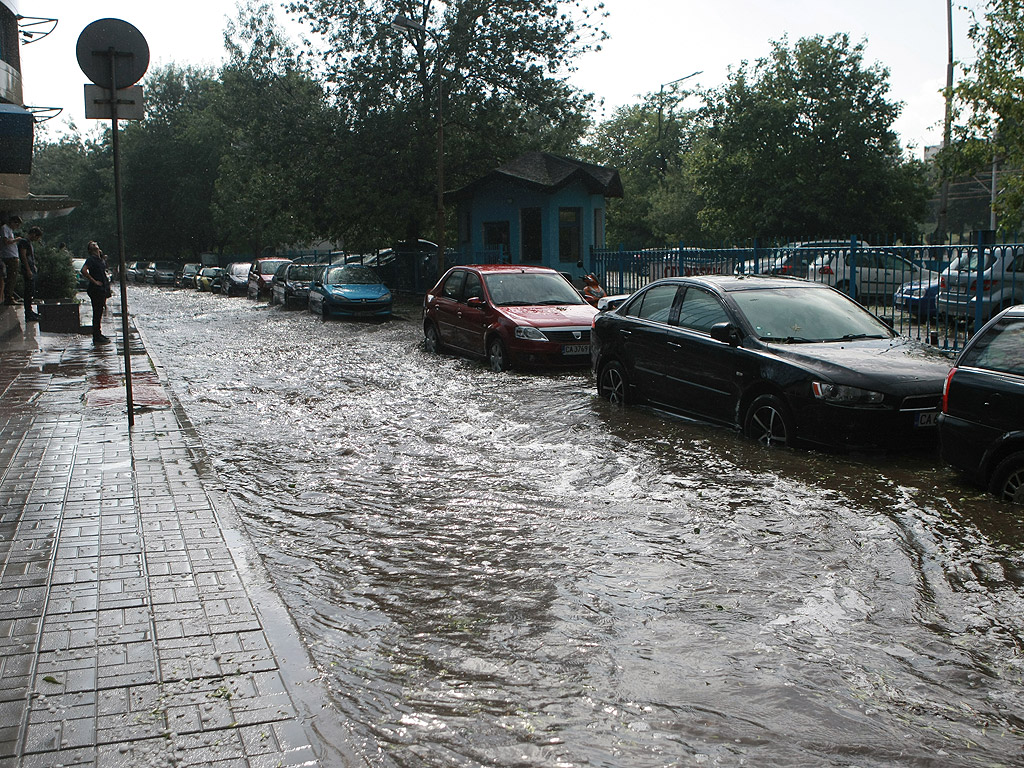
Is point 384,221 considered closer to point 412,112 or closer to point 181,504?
point 412,112

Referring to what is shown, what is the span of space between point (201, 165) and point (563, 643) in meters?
67.9

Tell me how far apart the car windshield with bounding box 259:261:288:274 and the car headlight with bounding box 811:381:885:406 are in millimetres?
34093

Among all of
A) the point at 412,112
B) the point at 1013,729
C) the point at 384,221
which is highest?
the point at 412,112

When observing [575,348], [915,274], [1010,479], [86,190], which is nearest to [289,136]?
[575,348]

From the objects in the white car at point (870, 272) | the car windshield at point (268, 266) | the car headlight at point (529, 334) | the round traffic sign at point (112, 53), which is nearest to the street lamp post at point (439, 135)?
the car windshield at point (268, 266)

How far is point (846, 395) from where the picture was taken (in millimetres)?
7992

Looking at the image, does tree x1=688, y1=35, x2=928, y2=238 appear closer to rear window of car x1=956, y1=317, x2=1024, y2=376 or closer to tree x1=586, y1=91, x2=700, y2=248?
tree x1=586, y1=91, x2=700, y2=248

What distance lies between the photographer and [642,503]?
693cm

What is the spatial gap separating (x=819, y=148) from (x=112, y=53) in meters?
37.7

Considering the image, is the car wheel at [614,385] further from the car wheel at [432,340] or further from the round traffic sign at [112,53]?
the car wheel at [432,340]

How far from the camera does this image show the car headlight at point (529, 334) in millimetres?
14172

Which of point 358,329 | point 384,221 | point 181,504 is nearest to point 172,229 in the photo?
point 384,221

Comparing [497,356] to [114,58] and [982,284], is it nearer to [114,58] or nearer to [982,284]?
[982,284]

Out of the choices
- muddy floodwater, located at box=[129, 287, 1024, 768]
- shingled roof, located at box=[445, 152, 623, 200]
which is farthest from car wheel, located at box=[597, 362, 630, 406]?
shingled roof, located at box=[445, 152, 623, 200]
